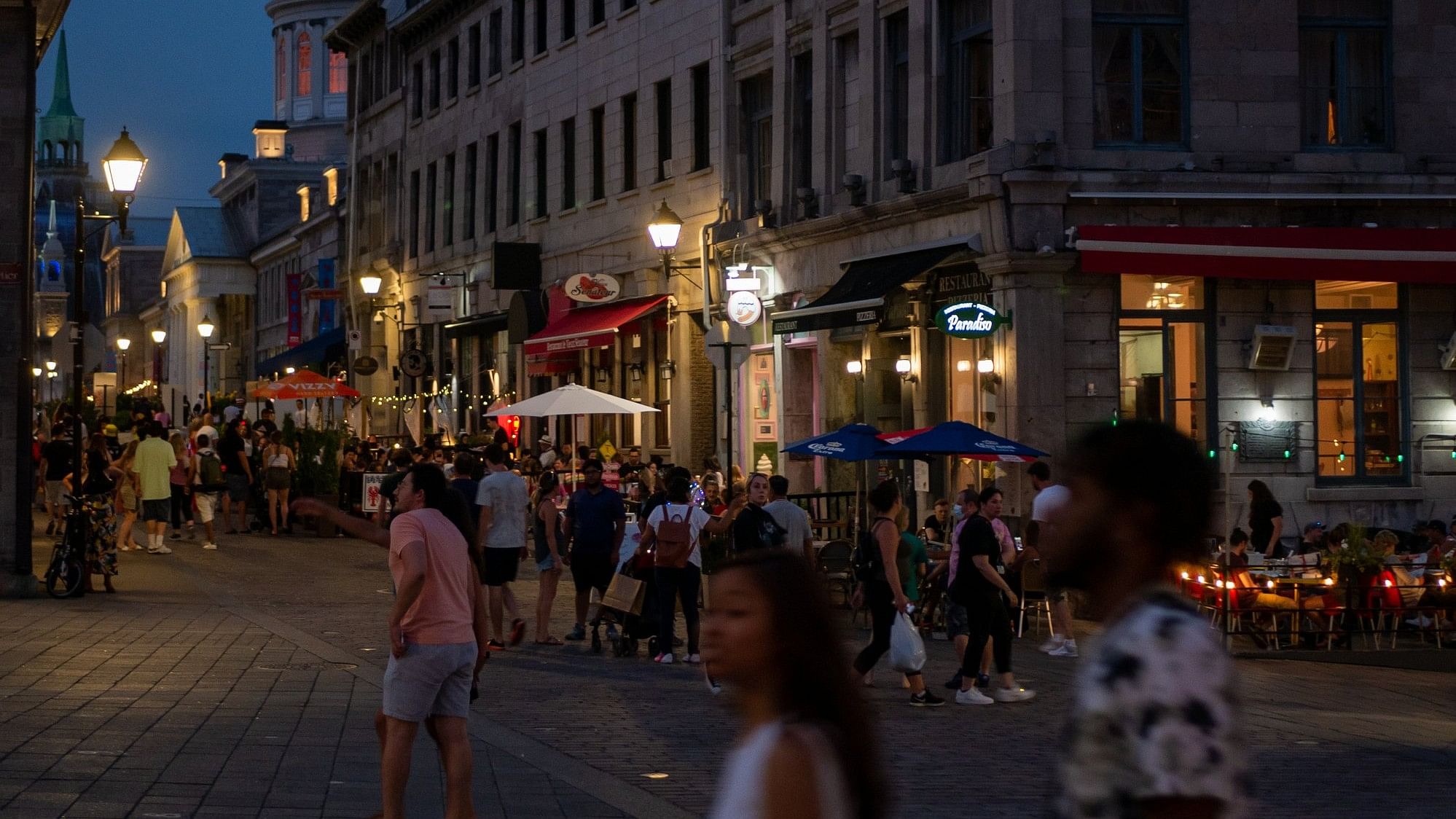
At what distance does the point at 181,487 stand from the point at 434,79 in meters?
20.4

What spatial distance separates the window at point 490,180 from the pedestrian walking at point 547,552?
26963 millimetres

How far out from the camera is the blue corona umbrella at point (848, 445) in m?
21.0

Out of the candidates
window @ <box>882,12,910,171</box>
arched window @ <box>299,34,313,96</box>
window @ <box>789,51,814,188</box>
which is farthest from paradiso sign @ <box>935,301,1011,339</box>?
arched window @ <box>299,34,313,96</box>

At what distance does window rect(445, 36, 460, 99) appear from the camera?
159 ft

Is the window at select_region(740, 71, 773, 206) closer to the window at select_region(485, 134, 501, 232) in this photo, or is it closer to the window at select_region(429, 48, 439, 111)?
the window at select_region(485, 134, 501, 232)

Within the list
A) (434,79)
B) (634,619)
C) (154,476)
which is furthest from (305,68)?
(634,619)

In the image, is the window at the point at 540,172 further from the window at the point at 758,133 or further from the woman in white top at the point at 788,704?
the woman in white top at the point at 788,704

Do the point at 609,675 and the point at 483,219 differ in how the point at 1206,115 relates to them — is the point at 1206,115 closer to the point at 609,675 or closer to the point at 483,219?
the point at 609,675

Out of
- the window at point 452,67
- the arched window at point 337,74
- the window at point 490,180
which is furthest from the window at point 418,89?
the arched window at point 337,74

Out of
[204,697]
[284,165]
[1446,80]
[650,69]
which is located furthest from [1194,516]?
[284,165]

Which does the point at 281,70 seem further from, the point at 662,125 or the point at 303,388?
the point at 662,125

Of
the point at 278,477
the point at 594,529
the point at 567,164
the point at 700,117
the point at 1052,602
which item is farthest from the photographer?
the point at 567,164

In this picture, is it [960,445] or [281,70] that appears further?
[281,70]

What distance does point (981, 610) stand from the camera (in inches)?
573
